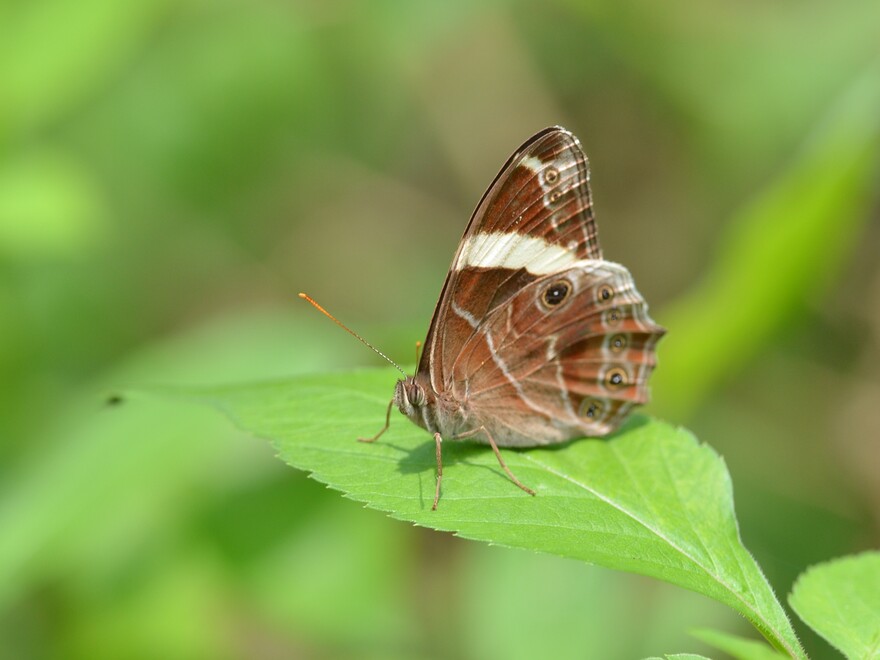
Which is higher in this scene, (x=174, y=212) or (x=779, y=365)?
(x=779, y=365)

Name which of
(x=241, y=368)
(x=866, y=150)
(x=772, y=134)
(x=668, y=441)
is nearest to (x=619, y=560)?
(x=668, y=441)

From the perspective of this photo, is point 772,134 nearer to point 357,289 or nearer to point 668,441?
point 357,289

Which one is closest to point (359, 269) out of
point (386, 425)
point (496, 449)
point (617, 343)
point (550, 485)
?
point (617, 343)

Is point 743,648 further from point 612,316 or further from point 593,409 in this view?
point 612,316

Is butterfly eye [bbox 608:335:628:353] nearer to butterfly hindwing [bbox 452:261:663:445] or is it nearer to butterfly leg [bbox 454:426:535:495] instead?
butterfly hindwing [bbox 452:261:663:445]

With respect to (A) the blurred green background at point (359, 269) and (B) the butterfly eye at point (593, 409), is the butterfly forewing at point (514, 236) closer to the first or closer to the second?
(A) the blurred green background at point (359, 269)
